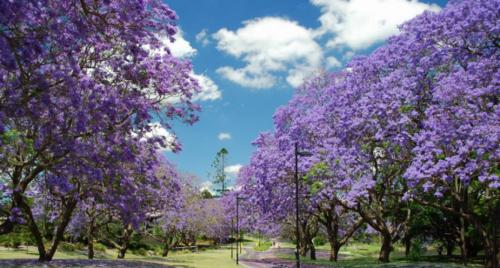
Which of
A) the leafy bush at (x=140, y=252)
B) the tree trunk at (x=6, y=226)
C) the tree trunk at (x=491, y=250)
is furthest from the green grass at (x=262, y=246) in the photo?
the tree trunk at (x=6, y=226)

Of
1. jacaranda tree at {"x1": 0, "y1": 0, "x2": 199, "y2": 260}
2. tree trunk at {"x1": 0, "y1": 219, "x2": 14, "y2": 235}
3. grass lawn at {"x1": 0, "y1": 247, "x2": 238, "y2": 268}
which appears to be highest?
jacaranda tree at {"x1": 0, "y1": 0, "x2": 199, "y2": 260}

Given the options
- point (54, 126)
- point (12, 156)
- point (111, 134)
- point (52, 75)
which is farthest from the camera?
point (12, 156)

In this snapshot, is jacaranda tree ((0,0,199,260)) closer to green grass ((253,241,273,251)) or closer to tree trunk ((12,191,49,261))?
tree trunk ((12,191,49,261))

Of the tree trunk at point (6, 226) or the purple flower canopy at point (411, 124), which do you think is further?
the tree trunk at point (6, 226)

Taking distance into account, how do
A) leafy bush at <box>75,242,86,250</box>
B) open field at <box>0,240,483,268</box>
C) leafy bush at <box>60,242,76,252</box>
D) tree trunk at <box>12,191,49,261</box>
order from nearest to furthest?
1. tree trunk at <box>12,191,49,261</box>
2. open field at <box>0,240,483,268</box>
3. leafy bush at <box>60,242,76,252</box>
4. leafy bush at <box>75,242,86,250</box>

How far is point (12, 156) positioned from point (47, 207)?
15.4 m

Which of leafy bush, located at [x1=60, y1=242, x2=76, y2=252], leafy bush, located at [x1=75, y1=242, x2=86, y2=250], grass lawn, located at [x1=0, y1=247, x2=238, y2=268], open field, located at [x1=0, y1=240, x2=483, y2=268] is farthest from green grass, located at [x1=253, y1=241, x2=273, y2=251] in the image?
leafy bush, located at [x1=60, y1=242, x2=76, y2=252]

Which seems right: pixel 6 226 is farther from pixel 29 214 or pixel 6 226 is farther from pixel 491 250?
pixel 491 250

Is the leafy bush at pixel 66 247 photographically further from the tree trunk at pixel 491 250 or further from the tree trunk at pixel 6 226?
the tree trunk at pixel 491 250

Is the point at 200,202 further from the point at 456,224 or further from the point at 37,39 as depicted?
the point at 37,39

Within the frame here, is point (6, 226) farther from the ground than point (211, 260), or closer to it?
farther from the ground

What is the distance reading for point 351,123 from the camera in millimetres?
22797

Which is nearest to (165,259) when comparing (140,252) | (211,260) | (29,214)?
(211,260)

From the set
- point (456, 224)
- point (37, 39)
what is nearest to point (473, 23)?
point (37, 39)
